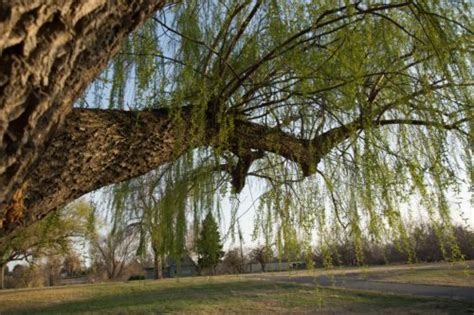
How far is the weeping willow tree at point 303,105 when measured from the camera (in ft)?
6.92

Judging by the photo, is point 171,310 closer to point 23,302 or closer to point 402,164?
point 23,302

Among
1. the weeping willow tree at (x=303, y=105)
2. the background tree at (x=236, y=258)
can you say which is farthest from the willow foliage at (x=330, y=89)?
the background tree at (x=236, y=258)

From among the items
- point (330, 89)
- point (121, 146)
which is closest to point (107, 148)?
point (121, 146)

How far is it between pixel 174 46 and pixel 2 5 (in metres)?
2.15

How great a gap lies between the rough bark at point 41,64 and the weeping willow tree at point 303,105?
0.90m

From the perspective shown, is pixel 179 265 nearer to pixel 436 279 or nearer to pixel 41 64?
pixel 41 64

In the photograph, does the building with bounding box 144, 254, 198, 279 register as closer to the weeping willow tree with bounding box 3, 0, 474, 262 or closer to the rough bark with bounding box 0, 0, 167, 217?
the weeping willow tree with bounding box 3, 0, 474, 262

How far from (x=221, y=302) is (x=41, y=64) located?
1028 cm

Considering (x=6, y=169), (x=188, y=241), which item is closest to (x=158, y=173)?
(x=188, y=241)

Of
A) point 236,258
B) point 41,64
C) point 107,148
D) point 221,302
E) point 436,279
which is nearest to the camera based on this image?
point 41,64

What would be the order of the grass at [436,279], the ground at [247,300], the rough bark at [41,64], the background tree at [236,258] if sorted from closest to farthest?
1. the rough bark at [41,64]
2. the background tree at [236,258]
3. the ground at [247,300]
4. the grass at [436,279]

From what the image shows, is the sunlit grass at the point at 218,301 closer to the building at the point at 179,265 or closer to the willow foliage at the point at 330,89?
the building at the point at 179,265

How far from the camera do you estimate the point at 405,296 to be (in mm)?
9703

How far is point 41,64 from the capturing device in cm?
79
